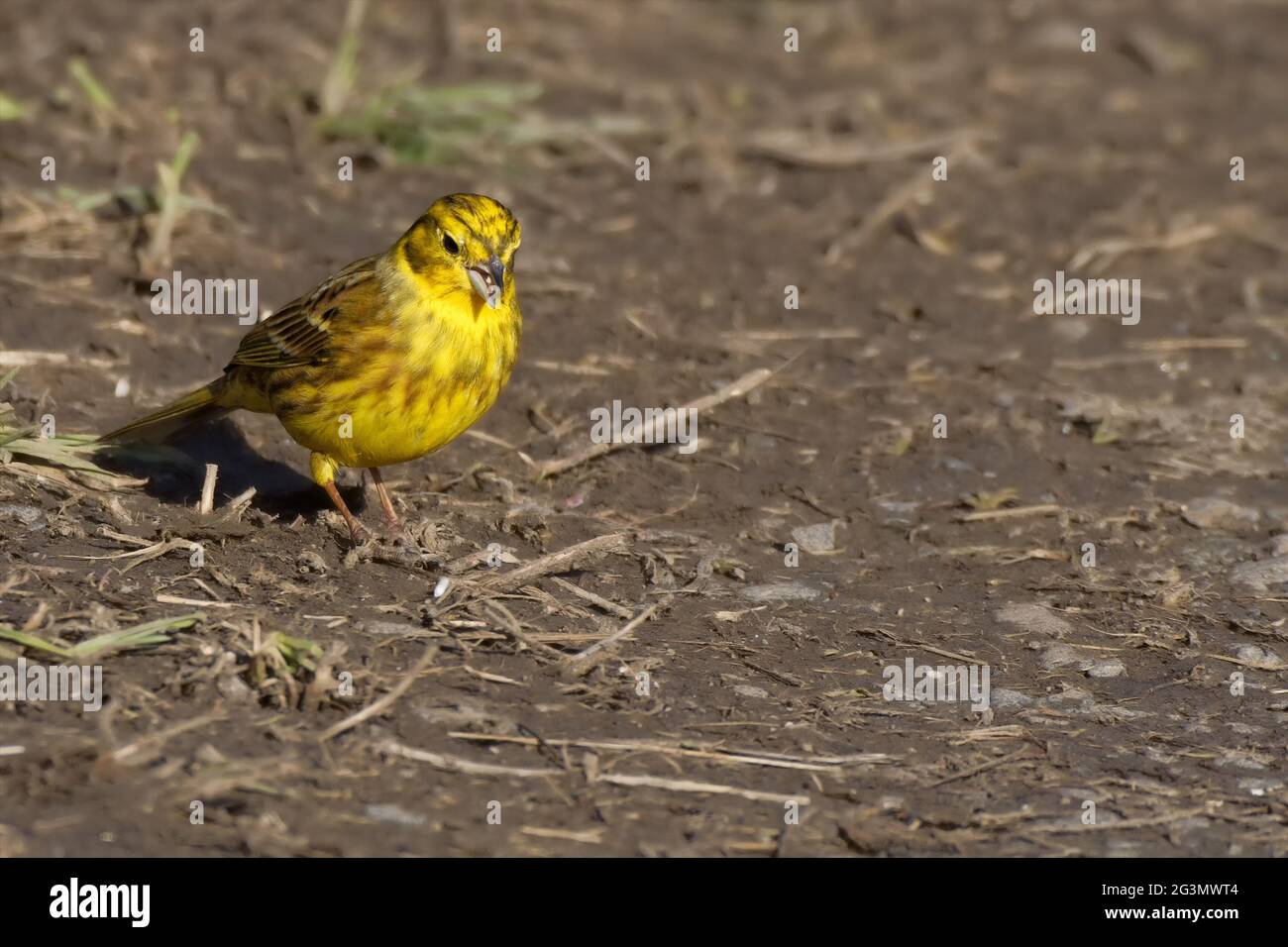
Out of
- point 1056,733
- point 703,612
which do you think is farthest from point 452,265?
point 1056,733

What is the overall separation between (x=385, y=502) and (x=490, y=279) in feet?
3.59

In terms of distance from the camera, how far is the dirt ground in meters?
5.09

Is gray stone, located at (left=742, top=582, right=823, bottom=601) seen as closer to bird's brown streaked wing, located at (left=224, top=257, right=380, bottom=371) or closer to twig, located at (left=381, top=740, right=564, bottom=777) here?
twig, located at (left=381, top=740, right=564, bottom=777)

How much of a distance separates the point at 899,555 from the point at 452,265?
2230mm

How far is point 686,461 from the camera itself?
7.85 metres

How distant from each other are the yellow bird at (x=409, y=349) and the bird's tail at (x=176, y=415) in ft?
1.56

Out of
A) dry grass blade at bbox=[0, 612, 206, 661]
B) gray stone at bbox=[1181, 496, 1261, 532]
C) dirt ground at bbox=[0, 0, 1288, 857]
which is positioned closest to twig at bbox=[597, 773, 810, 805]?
dirt ground at bbox=[0, 0, 1288, 857]

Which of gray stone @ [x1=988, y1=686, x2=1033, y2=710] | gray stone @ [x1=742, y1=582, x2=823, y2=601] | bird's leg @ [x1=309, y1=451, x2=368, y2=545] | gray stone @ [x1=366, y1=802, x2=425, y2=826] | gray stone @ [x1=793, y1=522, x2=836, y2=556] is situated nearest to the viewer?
gray stone @ [x1=366, y1=802, x2=425, y2=826]

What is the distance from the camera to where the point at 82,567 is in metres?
6.00

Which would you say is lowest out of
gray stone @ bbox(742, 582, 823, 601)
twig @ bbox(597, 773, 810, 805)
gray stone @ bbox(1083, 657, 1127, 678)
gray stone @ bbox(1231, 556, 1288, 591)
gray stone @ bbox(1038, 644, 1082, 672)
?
twig @ bbox(597, 773, 810, 805)

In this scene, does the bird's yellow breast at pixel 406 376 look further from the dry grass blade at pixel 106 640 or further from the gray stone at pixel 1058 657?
the gray stone at pixel 1058 657

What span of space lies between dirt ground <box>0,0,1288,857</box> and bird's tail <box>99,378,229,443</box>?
0.50 feet

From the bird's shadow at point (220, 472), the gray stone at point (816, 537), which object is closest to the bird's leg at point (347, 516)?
the bird's shadow at point (220, 472)
